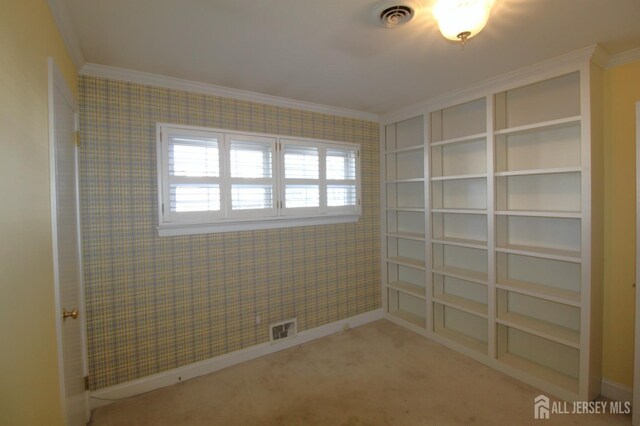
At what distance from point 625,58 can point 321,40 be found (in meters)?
2.21

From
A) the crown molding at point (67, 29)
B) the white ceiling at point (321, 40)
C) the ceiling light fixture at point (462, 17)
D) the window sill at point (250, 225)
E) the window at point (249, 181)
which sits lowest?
the window sill at point (250, 225)

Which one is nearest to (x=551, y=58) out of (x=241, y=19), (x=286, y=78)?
(x=286, y=78)

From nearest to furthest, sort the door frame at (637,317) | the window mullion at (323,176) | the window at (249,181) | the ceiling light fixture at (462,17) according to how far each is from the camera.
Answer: the ceiling light fixture at (462,17) < the door frame at (637,317) < the window at (249,181) < the window mullion at (323,176)

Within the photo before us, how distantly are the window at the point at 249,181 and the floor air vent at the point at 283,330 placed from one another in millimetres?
1020

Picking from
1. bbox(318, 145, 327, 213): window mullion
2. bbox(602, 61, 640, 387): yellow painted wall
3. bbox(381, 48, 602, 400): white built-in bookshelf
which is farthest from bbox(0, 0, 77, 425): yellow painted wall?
bbox(602, 61, 640, 387): yellow painted wall

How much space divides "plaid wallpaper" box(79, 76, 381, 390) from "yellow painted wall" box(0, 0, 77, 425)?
0.95 m

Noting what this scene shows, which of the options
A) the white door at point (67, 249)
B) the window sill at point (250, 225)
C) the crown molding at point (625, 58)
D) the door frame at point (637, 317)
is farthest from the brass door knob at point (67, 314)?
the crown molding at point (625, 58)

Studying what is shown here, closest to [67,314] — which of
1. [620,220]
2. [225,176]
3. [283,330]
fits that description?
[225,176]

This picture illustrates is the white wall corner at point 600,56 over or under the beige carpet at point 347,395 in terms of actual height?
over

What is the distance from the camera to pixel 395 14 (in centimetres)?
169

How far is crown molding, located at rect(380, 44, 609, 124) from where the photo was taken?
86.8 inches

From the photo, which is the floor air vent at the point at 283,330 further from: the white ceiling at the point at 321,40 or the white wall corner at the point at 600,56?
the white wall corner at the point at 600,56

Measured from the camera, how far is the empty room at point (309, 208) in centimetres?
171

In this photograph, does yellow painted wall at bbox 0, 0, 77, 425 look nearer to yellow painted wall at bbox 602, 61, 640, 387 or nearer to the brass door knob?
the brass door knob
